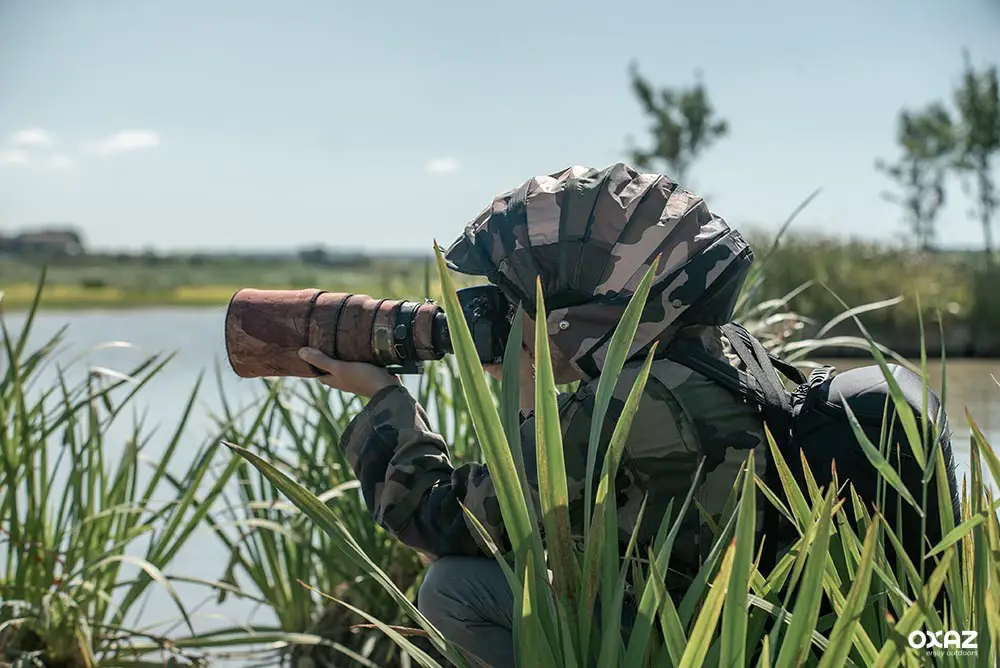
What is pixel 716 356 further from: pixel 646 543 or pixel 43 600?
pixel 43 600

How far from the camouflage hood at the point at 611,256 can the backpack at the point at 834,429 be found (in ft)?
0.24

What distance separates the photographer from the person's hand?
1.53 metres

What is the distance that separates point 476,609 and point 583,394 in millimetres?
353

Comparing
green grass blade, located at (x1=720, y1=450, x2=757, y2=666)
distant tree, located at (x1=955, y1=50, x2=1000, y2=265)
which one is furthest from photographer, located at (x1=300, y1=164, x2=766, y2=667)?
distant tree, located at (x1=955, y1=50, x2=1000, y2=265)

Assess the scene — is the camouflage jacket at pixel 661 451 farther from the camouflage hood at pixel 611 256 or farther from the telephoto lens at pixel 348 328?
the telephoto lens at pixel 348 328

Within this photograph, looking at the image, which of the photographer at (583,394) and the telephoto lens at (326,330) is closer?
the photographer at (583,394)

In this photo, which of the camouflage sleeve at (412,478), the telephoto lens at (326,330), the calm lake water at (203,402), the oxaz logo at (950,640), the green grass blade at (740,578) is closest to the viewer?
the green grass blade at (740,578)

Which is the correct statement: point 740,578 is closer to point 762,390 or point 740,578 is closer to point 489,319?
point 762,390

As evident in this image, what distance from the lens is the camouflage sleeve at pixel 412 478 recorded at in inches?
55.1

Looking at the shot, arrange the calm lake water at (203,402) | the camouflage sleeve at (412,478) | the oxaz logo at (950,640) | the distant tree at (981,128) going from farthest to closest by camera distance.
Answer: the distant tree at (981,128), the calm lake water at (203,402), the camouflage sleeve at (412,478), the oxaz logo at (950,640)

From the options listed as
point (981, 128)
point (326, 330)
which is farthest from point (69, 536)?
point (981, 128)

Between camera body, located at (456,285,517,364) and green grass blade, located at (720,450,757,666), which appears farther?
camera body, located at (456,285,517,364)

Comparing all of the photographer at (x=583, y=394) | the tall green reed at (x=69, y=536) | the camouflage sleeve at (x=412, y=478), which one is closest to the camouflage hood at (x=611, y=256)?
the photographer at (x=583, y=394)

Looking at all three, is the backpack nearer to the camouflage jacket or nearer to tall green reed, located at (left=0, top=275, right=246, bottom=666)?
the camouflage jacket
